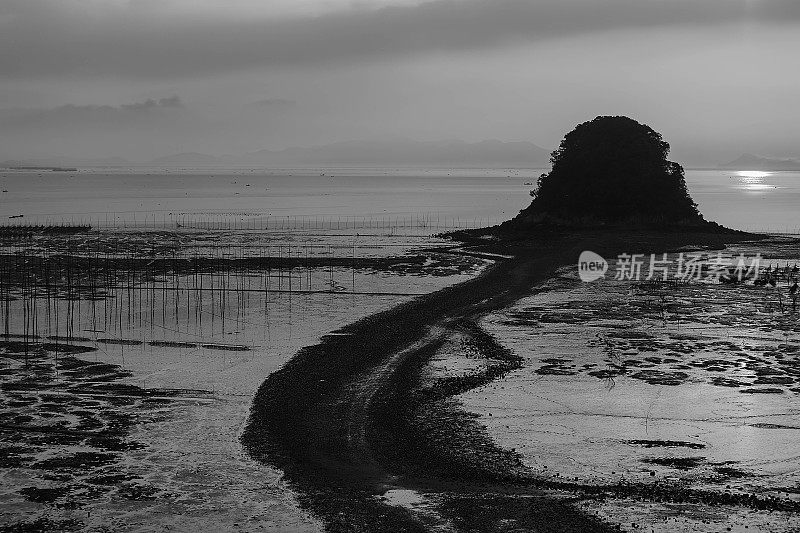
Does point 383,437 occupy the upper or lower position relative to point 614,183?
lower

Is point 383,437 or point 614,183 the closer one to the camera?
point 383,437

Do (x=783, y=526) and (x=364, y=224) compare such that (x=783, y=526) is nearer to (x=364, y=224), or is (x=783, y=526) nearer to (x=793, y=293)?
(x=793, y=293)

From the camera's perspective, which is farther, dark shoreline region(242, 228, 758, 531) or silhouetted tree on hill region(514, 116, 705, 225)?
silhouetted tree on hill region(514, 116, 705, 225)

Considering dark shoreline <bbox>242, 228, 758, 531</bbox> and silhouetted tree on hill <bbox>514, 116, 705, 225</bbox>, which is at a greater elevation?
silhouetted tree on hill <bbox>514, 116, 705, 225</bbox>

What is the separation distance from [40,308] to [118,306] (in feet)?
9.49

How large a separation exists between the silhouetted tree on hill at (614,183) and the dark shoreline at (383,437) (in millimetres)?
42650

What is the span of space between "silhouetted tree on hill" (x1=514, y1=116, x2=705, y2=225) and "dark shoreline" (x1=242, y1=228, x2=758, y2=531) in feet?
140

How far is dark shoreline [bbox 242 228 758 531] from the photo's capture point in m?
14.3

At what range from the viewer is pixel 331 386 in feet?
73.4

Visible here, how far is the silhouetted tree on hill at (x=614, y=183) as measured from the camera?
233 feet

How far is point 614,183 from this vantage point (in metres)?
71.9

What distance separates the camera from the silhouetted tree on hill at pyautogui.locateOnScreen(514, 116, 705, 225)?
70938 mm

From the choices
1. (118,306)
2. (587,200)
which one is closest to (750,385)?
(118,306)

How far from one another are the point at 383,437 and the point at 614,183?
5764cm
